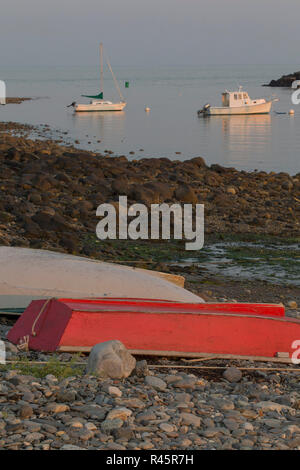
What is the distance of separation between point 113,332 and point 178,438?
2194 mm

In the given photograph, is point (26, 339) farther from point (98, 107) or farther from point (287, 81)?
point (287, 81)

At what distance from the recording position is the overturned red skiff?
6.61m

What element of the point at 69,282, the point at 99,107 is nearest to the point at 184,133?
the point at 99,107

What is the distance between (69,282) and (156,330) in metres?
2.05

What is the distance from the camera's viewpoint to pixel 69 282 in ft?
27.6

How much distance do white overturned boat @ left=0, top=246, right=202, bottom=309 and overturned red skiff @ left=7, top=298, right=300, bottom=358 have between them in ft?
3.75

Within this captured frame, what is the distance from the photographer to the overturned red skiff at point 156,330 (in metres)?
6.61

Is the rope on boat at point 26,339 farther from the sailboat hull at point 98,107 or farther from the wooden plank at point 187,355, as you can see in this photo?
the sailboat hull at point 98,107

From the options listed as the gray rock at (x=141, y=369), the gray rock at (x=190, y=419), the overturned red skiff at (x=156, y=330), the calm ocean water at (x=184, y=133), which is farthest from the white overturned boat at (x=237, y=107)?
the gray rock at (x=190, y=419)

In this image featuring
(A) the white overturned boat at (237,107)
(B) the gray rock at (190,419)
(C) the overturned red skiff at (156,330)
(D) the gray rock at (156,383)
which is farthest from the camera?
(A) the white overturned boat at (237,107)

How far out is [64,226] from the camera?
44.0ft

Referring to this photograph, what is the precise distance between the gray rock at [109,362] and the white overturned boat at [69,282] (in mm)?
2485

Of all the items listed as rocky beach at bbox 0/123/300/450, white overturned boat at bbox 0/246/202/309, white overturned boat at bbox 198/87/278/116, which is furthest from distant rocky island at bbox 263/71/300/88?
white overturned boat at bbox 0/246/202/309
